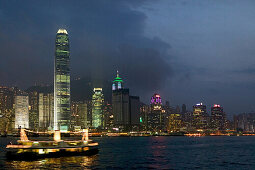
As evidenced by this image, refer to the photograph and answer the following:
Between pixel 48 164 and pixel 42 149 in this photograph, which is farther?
pixel 42 149

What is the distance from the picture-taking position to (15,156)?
7719 cm

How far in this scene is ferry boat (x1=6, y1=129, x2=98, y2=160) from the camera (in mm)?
77438

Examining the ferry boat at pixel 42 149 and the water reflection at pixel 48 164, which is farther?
the ferry boat at pixel 42 149

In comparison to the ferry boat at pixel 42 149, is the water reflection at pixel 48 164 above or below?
below

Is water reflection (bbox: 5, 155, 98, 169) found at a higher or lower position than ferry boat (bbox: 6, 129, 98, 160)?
lower

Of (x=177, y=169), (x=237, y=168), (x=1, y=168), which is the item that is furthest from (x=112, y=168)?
(x=237, y=168)

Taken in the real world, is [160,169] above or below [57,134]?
below

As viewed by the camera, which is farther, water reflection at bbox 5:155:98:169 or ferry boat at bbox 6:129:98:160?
ferry boat at bbox 6:129:98:160

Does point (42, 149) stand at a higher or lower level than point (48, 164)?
higher

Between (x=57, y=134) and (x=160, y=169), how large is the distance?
32.1 meters

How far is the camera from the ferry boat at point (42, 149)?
77438 millimetres

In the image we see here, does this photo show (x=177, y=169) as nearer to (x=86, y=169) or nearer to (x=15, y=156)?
(x=86, y=169)

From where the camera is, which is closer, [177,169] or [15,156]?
[177,169]

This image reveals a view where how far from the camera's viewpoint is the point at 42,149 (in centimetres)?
7931
